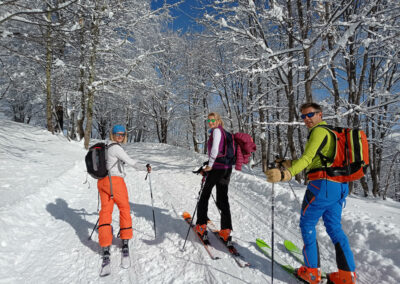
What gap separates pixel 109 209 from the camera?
3281 millimetres

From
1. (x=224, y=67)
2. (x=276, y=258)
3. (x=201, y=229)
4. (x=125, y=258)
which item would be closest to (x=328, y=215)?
(x=276, y=258)

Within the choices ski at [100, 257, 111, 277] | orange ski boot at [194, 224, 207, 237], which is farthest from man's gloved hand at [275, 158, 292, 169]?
ski at [100, 257, 111, 277]

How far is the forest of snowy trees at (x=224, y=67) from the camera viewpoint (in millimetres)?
7117

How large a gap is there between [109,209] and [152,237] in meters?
1.14

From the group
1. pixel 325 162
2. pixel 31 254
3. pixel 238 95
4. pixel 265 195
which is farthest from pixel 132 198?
pixel 238 95

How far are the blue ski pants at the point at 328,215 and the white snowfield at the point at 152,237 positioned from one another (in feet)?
2.08

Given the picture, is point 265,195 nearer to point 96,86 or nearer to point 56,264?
point 56,264

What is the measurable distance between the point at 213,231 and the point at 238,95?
13.4 meters

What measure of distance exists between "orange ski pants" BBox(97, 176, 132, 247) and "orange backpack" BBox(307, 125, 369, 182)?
2.86 metres

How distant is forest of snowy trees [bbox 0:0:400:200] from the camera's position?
7.12 metres

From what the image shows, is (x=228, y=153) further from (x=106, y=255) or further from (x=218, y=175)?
(x=106, y=255)

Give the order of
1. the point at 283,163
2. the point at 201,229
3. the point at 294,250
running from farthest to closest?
the point at 201,229
the point at 294,250
the point at 283,163

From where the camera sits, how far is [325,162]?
2.37 m

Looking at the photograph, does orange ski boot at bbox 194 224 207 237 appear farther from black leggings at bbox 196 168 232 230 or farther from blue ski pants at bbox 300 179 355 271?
blue ski pants at bbox 300 179 355 271
